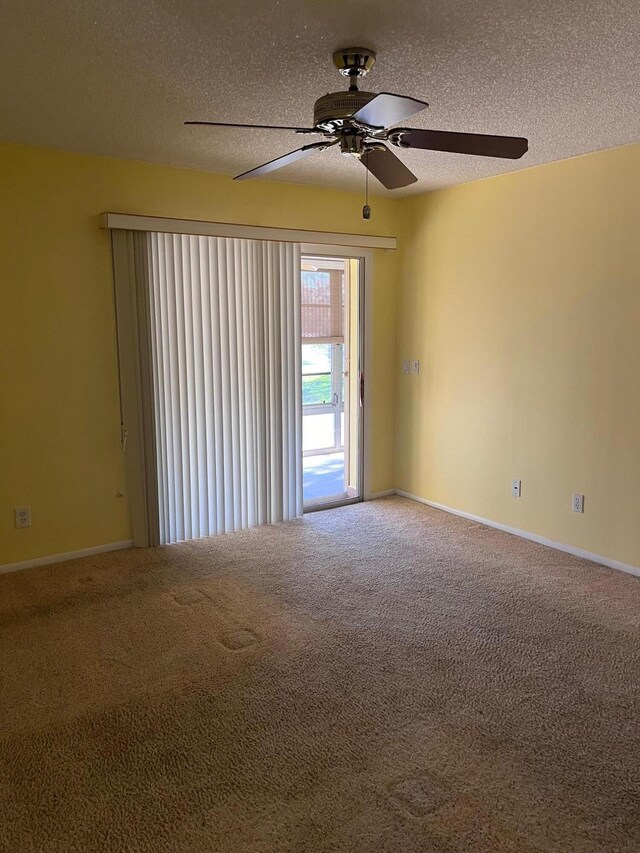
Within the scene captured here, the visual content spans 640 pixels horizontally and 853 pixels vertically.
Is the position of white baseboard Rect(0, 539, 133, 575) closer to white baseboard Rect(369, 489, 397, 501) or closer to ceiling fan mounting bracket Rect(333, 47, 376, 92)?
white baseboard Rect(369, 489, 397, 501)

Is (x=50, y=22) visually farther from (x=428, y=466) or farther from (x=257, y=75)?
(x=428, y=466)

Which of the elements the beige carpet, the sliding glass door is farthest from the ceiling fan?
the sliding glass door

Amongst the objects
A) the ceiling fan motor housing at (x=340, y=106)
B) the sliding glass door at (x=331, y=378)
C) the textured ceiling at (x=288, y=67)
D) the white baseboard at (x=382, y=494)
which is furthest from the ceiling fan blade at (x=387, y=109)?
the white baseboard at (x=382, y=494)

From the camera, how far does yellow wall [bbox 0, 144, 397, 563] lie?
11.9 ft

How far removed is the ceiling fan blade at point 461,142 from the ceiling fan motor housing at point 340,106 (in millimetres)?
155

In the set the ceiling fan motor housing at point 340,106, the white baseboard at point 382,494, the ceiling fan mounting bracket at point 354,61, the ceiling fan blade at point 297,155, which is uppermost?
the ceiling fan mounting bracket at point 354,61

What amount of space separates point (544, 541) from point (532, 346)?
127 centimetres

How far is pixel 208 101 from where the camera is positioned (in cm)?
282

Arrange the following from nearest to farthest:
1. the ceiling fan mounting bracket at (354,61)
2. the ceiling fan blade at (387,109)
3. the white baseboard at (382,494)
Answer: the ceiling fan blade at (387,109) < the ceiling fan mounting bracket at (354,61) < the white baseboard at (382,494)

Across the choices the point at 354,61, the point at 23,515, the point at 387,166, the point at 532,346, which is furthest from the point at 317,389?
the point at 354,61

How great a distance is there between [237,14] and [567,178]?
2507 millimetres

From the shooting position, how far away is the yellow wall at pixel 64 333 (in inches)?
143

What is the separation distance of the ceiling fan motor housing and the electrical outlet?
9.14 ft

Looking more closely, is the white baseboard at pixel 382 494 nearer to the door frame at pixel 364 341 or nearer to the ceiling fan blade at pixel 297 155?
the door frame at pixel 364 341
